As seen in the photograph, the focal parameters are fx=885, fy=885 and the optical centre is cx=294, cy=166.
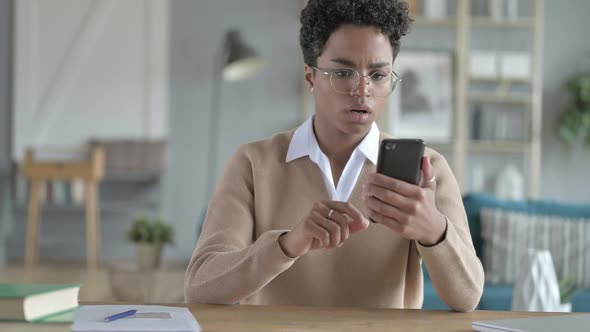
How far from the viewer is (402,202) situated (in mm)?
1307

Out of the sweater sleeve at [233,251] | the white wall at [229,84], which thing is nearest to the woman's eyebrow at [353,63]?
the sweater sleeve at [233,251]

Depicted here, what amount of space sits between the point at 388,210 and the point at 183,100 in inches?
228

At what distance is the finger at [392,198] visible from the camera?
4.27ft

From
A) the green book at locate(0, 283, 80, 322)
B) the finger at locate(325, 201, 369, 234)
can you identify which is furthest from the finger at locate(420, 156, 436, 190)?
the green book at locate(0, 283, 80, 322)

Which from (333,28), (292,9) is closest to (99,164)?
(292,9)

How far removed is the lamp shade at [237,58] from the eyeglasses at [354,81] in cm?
481

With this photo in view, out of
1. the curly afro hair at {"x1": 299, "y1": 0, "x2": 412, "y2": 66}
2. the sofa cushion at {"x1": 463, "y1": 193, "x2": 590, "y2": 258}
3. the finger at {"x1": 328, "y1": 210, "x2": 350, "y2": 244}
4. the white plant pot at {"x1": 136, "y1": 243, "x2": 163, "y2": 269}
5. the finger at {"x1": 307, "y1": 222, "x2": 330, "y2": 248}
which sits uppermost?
the curly afro hair at {"x1": 299, "y1": 0, "x2": 412, "y2": 66}

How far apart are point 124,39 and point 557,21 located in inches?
134

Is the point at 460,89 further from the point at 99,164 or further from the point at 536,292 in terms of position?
the point at 536,292

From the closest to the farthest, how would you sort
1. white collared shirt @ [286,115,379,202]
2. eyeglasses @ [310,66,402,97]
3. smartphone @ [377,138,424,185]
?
smartphone @ [377,138,424,185]
eyeglasses @ [310,66,402,97]
white collared shirt @ [286,115,379,202]

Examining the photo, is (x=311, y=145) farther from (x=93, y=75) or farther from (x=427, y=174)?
(x=93, y=75)

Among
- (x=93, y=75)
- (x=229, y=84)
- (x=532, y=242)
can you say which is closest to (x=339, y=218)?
(x=532, y=242)

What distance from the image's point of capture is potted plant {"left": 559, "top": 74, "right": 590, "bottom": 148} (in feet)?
21.7

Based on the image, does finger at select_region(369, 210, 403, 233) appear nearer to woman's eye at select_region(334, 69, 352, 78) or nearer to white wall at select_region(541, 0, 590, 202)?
woman's eye at select_region(334, 69, 352, 78)
